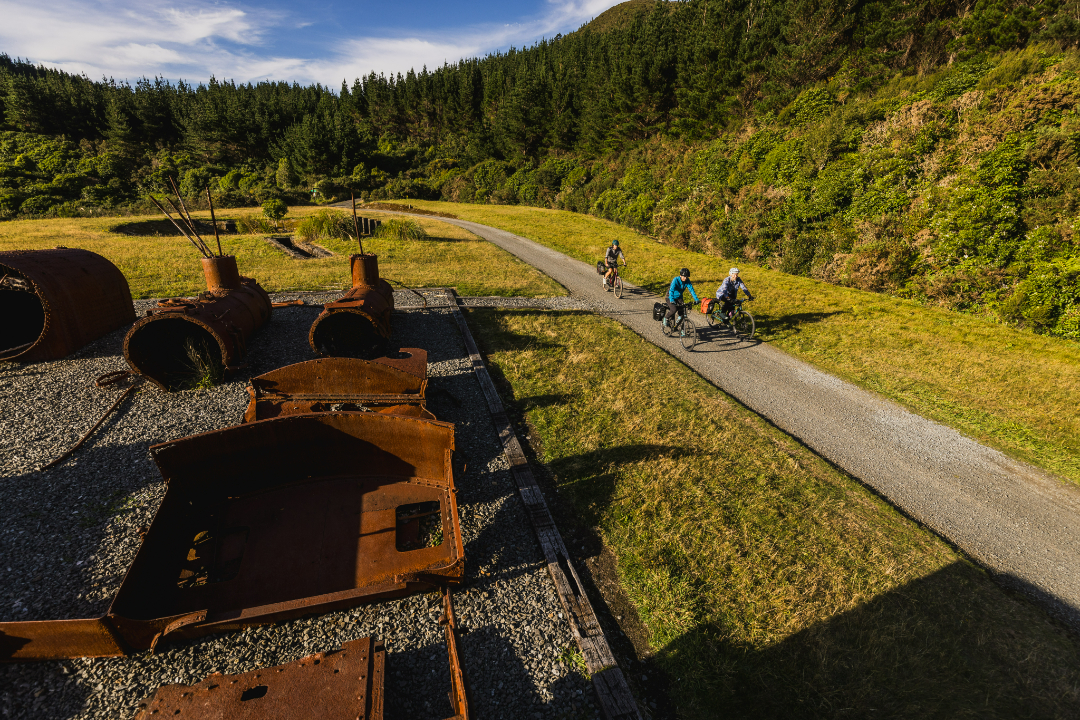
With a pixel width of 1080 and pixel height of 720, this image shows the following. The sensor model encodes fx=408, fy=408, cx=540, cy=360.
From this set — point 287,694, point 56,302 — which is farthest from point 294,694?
point 56,302

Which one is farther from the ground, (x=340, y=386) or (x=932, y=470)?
(x=340, y=386)

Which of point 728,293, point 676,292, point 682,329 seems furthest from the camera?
point 682,329

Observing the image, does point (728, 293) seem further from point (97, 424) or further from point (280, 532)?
point (97, 424)

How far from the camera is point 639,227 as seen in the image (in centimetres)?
3325

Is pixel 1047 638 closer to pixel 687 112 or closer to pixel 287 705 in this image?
pixel 287 705

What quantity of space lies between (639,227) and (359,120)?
94496 millimetres

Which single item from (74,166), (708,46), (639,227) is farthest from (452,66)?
(639,227)

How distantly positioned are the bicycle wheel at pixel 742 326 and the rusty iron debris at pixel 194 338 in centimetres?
1322

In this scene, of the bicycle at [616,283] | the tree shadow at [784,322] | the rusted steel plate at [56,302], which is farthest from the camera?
the bicycle at [616,283]

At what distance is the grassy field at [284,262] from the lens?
17109 mm

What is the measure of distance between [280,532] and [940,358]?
15.7 meters

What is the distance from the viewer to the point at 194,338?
896 centimetres

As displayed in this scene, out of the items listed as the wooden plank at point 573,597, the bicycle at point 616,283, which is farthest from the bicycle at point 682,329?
the wooden plank at point 573,597

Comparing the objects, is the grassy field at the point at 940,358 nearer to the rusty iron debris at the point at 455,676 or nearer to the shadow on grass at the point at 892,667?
the shadow on grass at the point at 892,667
